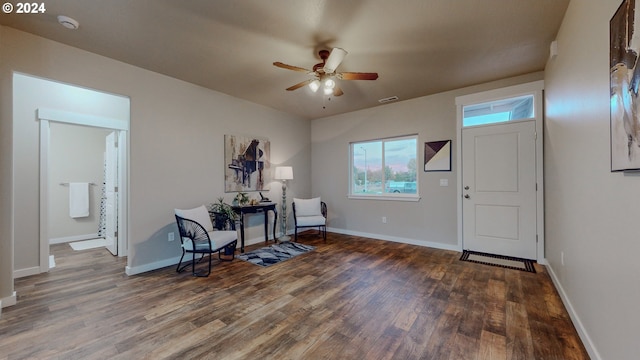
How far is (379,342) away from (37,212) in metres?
4.40

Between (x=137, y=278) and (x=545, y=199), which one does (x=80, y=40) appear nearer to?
(x=137, y=278)

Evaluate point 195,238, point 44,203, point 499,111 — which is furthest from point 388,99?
point 44,203

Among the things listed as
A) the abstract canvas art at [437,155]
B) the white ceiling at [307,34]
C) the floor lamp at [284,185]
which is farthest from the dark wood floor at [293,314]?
the white ceiling at [307,34]

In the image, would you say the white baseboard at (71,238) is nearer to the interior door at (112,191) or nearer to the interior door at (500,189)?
the interior door at (112,191)

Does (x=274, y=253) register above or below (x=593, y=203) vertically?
below

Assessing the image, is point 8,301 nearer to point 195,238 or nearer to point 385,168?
point 195,238

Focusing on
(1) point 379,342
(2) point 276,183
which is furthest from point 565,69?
(2) point 276,183

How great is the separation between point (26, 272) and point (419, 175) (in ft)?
19.0

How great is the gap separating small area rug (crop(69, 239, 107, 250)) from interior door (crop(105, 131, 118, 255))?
469mm

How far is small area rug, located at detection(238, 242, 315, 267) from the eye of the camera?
370 cm

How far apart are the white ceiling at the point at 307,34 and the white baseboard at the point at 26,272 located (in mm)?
2793

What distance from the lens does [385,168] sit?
508 centimetres

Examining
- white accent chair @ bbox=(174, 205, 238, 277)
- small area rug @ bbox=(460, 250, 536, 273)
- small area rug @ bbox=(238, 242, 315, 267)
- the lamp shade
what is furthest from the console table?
small area rug @ bbox=(460, 250, 536, 273)

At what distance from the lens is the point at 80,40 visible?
2.64m
